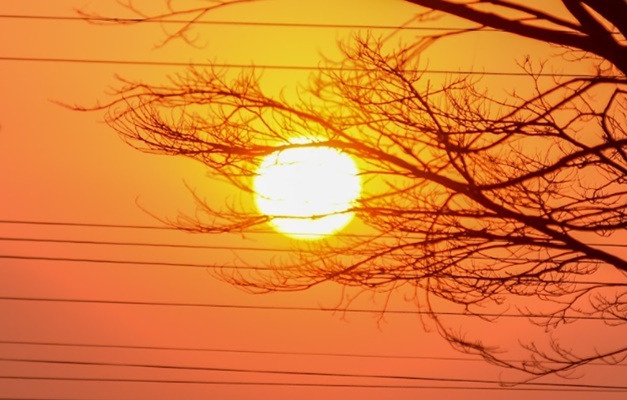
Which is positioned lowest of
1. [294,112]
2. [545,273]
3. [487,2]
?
[545,273]

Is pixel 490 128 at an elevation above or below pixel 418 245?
above

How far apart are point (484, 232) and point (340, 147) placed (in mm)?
1049

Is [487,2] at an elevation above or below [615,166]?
above

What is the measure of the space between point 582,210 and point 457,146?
2.99 feet

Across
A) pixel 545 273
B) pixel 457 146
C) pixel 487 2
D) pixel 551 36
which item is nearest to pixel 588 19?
pixel 551 36

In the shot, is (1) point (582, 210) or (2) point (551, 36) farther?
(1) point (582, 210)

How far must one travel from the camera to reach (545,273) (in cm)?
591

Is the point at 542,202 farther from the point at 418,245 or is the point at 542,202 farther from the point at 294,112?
the point at 294,112

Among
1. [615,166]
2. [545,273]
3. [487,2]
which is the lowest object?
[545,273]

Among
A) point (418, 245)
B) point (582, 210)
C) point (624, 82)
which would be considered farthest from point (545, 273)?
point (624, 82)

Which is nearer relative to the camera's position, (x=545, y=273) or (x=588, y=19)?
Result: (x=588, y=19)

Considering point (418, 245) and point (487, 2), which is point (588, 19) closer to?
point (487, 2)

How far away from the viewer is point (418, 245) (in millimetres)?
5734

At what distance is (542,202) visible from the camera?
5.70 m
